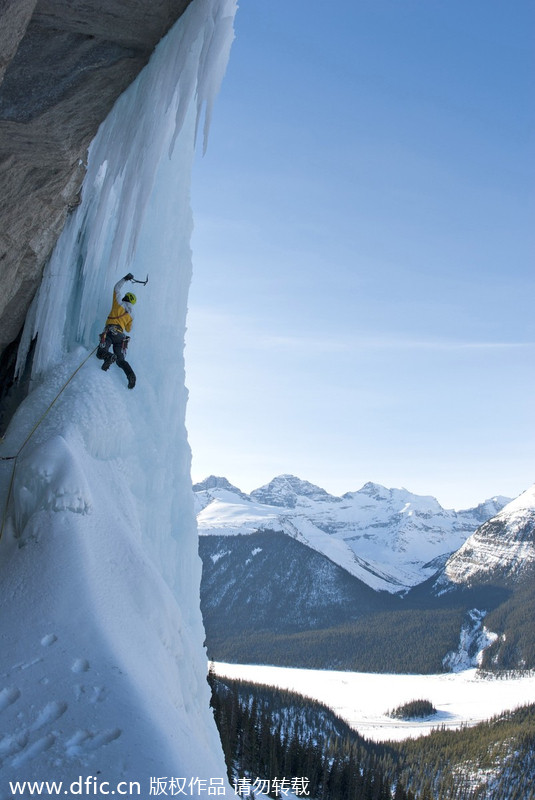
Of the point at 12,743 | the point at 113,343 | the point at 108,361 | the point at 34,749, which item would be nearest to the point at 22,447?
the point at 108,361

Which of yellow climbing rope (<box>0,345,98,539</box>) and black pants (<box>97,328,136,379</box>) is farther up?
black pants (<box>97,328,136,379</box>)

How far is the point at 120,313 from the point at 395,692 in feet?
559

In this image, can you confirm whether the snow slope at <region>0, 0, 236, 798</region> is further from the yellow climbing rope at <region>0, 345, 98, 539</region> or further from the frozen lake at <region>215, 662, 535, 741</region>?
the frozen lake at <region>215, 662, 535, 741</region>

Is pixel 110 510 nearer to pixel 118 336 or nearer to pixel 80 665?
pixel 80 665

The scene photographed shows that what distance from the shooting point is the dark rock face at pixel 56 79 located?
4.42 m

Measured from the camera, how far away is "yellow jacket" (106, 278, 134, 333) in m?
9.27

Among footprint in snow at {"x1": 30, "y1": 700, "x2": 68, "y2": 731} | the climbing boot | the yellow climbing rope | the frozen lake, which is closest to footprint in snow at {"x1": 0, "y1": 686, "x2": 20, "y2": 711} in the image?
footprint in snow at {"x1": 30, "y1": 700, "x2": 68, "y2": 731}

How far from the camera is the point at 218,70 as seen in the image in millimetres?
5512

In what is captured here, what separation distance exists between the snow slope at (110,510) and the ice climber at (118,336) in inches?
7.4

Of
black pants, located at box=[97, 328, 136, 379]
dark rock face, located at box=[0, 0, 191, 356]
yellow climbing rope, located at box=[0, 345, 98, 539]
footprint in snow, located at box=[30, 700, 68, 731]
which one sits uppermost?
dark rock face, located at box=[0, 0, 191, 356]

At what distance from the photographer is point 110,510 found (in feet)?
23.4

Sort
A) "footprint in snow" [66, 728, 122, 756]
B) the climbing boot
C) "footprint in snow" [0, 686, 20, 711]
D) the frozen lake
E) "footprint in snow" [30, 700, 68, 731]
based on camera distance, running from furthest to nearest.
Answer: the frozen lake → the climbing boot → "footprint in snow" [0, 686, 20, 711] → "footprint in snow" [30, 700, 68, 731] → "footprint in snow" [66, 728, 122, 756]

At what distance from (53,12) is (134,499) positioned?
5804 millimetres

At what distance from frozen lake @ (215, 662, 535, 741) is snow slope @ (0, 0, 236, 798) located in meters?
127
